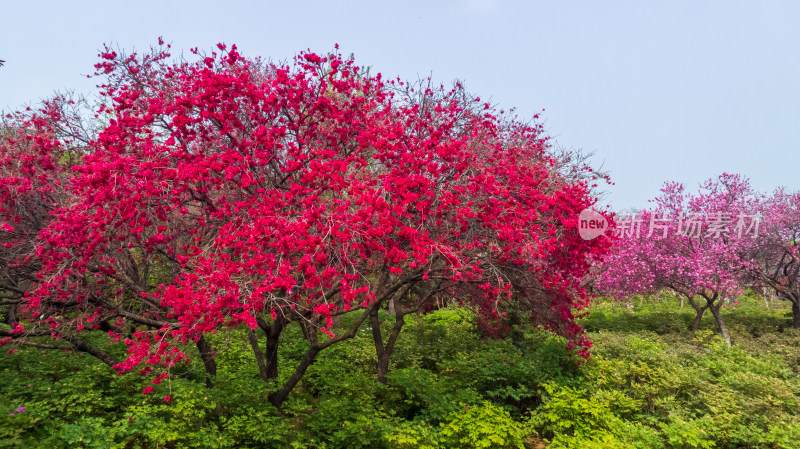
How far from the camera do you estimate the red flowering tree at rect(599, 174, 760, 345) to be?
47.1 feet

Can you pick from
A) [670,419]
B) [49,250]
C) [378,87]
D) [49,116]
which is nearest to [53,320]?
[49,250]

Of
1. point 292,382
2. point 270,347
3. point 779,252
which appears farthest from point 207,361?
point 779,252

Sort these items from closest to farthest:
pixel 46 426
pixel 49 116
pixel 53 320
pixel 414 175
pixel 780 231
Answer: pixel 46 426
pixel 414 175
pixel 53 320
pixel 49 116
pixel 780 231

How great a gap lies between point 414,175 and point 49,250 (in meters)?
5.24

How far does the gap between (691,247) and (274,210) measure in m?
15.0

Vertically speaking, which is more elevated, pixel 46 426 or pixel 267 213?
pixel 267 213

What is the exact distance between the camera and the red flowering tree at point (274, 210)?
5340 mm

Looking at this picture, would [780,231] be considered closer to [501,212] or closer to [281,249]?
[501,212]

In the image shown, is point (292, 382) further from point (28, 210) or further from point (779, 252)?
point (779, 252)

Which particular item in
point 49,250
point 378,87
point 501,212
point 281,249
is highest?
point 378,87

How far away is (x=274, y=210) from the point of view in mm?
6020

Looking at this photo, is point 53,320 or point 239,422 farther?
point 53,320

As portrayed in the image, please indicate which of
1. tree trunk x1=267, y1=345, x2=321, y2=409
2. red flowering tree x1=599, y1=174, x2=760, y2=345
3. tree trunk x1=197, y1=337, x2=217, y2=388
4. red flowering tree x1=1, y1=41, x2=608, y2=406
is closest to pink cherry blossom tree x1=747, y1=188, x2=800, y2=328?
red flowering tree x1=599, y1=174, x2=760, y2=345

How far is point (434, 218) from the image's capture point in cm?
651
